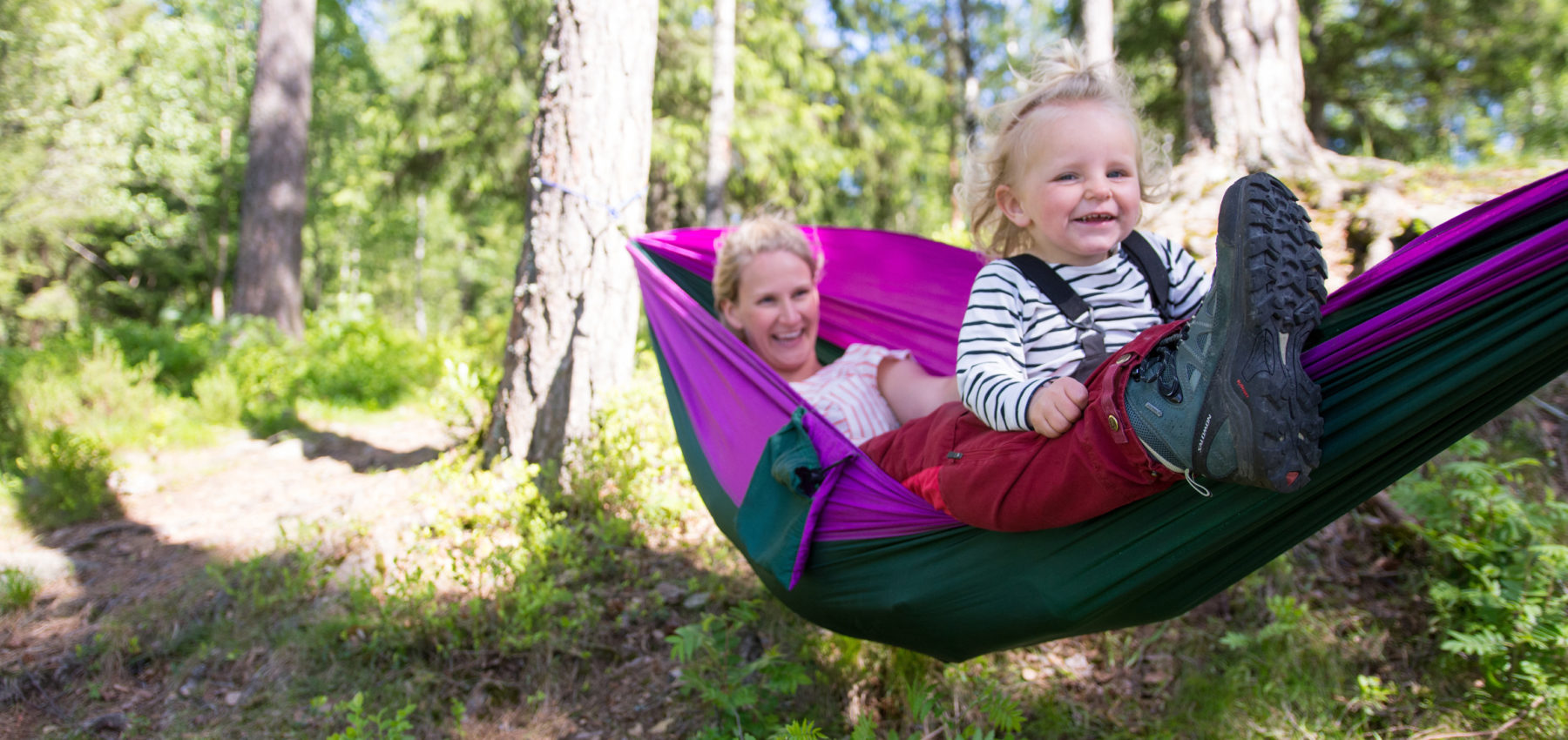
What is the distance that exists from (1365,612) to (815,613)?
5.03 feet

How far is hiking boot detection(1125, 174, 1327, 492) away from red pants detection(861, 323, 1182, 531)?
0.06 meters

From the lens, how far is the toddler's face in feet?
4.85

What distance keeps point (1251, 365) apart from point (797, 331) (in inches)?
56.3

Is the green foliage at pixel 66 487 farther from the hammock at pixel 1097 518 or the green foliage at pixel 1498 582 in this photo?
the green foliage at pixel 1498 582

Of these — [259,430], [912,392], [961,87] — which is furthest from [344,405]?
[961,87]

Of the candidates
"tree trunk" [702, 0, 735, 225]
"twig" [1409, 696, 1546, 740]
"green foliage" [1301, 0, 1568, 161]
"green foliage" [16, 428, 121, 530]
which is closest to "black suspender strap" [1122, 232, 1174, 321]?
"twig" [1409, 696, 1546, 740]

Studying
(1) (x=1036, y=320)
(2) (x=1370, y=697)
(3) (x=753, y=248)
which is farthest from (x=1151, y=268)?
(2) (x=1370, y=697)

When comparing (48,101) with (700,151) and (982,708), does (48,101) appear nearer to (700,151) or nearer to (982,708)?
(700,151)

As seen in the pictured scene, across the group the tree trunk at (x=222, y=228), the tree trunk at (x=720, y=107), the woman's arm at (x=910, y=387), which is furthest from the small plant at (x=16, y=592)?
the tree trunk at (x=222, y=228)

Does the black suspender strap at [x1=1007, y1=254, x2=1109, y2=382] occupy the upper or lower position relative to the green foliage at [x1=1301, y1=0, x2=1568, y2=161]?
lower

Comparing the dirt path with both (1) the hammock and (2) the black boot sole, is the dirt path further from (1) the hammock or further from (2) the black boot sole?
(2) the black boot sole

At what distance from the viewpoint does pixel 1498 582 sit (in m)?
2.02

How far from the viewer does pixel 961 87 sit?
1291cm

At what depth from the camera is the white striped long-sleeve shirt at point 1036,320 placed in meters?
1.41
